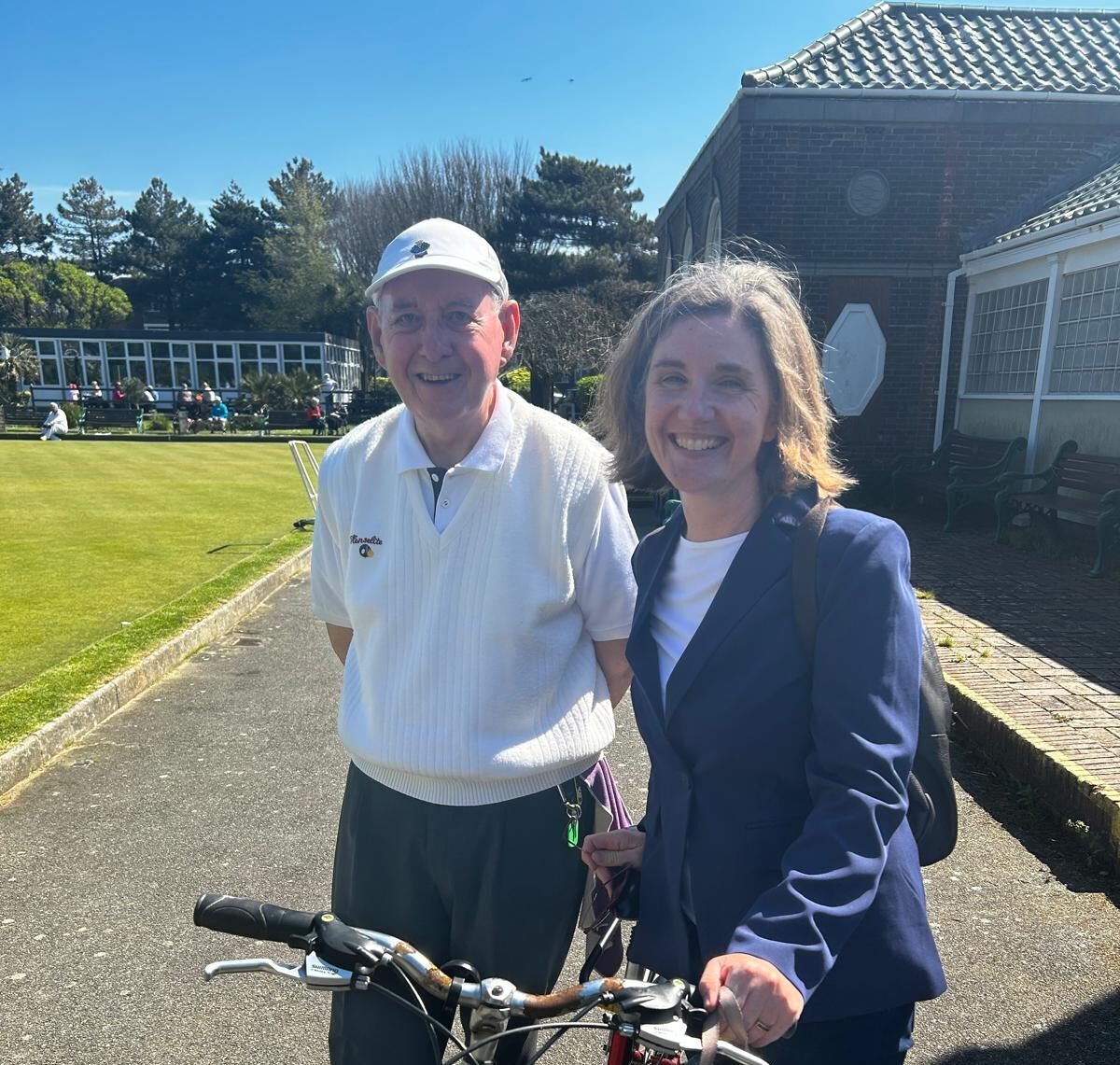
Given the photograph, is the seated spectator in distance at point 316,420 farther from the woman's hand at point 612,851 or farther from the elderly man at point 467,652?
the woman's hand at point 612,851

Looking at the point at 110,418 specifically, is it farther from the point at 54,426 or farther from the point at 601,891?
the point at 601,891

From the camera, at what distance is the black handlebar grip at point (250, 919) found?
1226 millimetres

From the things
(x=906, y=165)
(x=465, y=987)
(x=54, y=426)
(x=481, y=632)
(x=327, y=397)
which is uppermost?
(x=906, y=165)

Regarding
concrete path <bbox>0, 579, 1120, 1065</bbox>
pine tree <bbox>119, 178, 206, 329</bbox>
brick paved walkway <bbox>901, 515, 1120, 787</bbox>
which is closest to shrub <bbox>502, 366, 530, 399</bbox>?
brick paved walkway <bbox>901, 515, 1120, 787</bbox>

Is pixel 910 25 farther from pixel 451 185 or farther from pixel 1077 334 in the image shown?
pixel 451 185

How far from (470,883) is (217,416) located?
110ft

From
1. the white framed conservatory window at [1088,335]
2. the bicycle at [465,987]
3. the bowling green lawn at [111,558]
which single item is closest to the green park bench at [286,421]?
the bowling green lawn at [111,558]

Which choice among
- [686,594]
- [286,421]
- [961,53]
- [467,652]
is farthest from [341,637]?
[286,421]

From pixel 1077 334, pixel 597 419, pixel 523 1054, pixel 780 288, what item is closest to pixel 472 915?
pixel 523 1054

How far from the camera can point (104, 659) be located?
18.0ft

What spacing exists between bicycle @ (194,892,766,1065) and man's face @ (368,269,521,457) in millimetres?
1049

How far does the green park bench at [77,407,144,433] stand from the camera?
31906 millimetres

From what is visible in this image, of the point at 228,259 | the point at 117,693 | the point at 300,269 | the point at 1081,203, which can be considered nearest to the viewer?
the point at 117,693

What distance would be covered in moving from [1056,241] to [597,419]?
10.4 m
